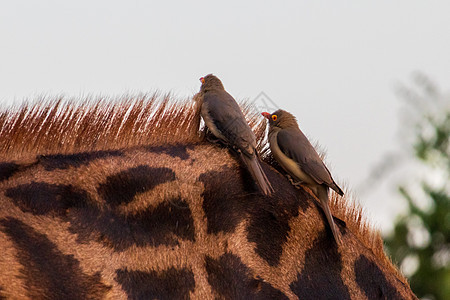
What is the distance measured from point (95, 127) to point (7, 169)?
410 mm

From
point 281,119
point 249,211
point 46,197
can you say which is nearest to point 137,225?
point 46,197

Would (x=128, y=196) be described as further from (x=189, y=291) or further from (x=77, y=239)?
(x=189, y=291)

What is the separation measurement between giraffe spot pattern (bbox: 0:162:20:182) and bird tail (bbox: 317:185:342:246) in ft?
4.50

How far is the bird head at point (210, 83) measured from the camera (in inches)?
133

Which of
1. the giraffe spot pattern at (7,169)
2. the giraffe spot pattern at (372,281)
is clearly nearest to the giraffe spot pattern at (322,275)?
the giraffe spot pattern at (372,281)

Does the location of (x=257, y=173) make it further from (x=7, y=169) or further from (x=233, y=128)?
(x=7, y=169)

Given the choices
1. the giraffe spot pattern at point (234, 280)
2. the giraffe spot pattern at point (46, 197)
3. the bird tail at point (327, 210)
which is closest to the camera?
the giraffe spot pattern at point (46, 197)

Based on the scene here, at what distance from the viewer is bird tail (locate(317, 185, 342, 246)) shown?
10.1 ft

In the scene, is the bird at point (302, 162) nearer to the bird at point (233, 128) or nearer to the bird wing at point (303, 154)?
the bird wing at point (303, 154)

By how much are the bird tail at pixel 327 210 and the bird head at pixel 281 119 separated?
0.37 m

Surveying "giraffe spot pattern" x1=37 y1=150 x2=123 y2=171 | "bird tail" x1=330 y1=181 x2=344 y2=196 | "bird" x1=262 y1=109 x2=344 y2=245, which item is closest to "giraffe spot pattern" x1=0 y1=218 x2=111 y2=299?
"giraffe spot pattern" x1=37 y1=150 x2=123 y2=171

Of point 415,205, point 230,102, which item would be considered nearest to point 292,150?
point 230,102

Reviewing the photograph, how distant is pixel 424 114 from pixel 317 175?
10955 mm

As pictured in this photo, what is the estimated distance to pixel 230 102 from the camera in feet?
10.6
